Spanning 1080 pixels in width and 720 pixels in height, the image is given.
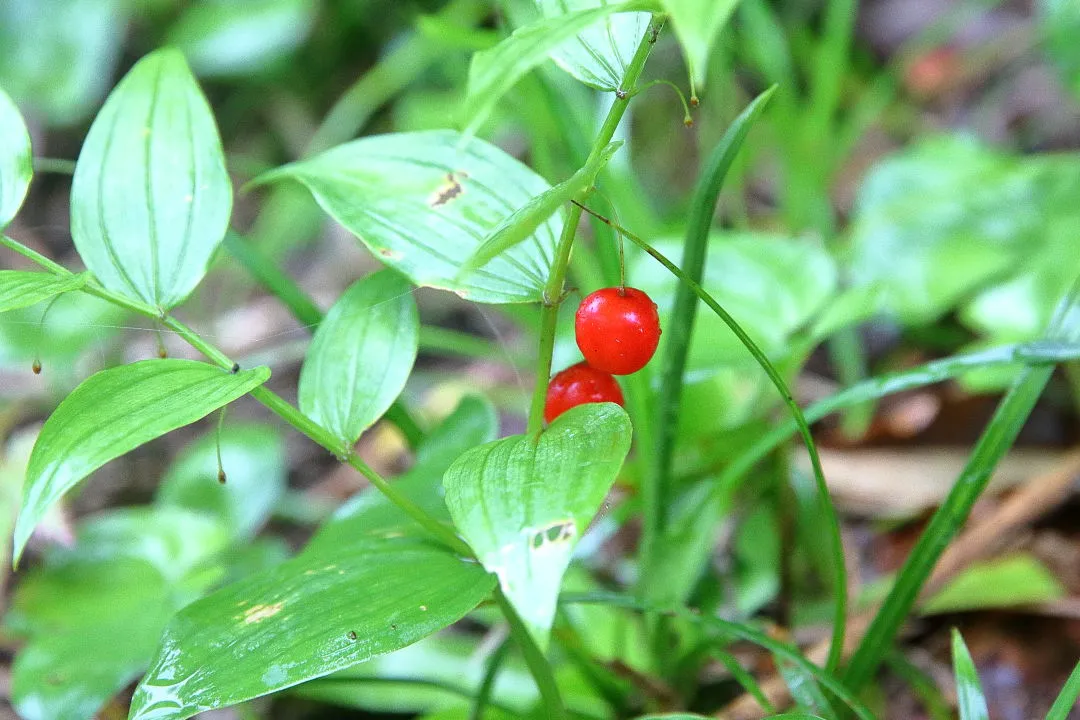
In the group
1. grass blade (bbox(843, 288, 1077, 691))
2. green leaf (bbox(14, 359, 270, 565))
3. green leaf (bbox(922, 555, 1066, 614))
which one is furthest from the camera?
green leaf (bbox(922, 555, 1066, 614))

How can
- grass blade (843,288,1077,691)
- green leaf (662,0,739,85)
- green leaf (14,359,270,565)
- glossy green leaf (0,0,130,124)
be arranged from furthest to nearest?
1. glossy green leaf (0,0,130,124)
2. grass blade (843,288,1077,691)
3. green leaf (14,359,270,565)
4. green leaf (662,0,739,85)

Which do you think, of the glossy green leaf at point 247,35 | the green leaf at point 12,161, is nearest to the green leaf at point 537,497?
the green leaf at point 12,161

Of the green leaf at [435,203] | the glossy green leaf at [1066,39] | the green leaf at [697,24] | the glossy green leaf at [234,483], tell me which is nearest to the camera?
the green leaf at [697,24]

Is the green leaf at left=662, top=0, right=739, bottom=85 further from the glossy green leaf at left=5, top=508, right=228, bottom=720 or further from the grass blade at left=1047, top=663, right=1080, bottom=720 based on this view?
the glossy green leaf at left=5, top=508, right=228, bottom=720

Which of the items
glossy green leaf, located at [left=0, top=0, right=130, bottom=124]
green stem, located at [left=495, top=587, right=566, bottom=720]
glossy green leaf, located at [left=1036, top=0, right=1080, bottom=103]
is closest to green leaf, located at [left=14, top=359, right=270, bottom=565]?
green stem, located at [left=495, top=587, right=566, bottom=720]

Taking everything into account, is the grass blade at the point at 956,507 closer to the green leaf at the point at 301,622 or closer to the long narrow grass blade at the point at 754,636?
the long narrow grass blade at the point at 754,636
